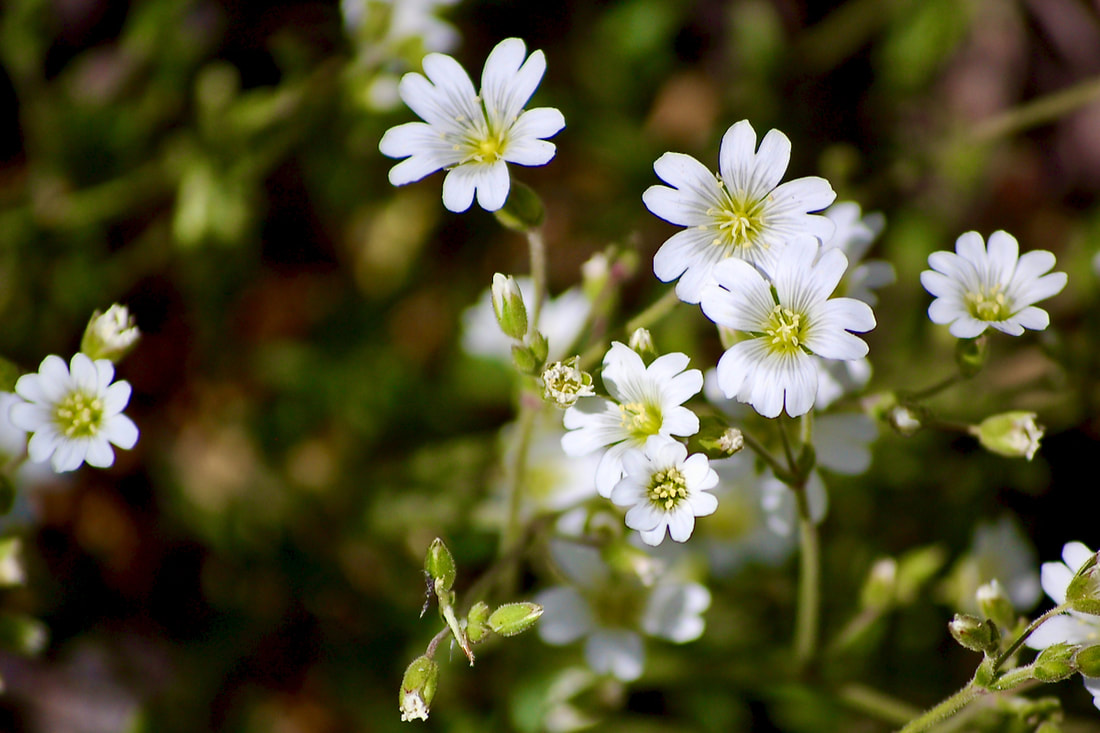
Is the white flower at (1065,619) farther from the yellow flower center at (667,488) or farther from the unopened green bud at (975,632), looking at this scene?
the yellow flower center at (667,488)

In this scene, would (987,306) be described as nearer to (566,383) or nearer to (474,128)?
(566,383)

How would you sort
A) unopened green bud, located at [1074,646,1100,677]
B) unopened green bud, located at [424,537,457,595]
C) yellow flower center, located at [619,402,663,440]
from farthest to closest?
yellow flower center, located at [619,402,663,440] < unopened green bud, located at [424,537,457,595] < unopened green bud, located at [1074,646,1100,677]

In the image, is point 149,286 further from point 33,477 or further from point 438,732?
point 438,732

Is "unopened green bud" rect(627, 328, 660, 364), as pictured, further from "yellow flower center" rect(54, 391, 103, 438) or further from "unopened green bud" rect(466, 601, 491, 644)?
"yellow flower center" rect(54, 391, 103, 438)

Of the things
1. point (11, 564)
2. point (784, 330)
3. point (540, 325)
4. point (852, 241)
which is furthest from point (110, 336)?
point (852, 241)

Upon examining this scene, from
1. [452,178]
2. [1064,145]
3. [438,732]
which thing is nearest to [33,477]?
[438,732]

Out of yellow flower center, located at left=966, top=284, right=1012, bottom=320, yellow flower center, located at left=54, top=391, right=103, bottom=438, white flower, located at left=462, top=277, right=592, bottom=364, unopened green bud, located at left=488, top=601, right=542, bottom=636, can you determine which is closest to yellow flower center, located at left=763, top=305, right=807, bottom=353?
A: yellow flower center, located at left=966, top=284, right=1012, bottom=320
